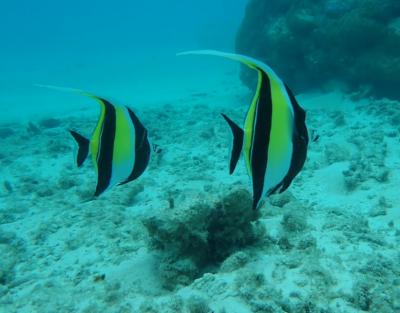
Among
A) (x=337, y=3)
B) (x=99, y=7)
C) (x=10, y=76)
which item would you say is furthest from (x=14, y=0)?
(x=337, y=3)

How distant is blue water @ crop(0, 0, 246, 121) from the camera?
107 feet

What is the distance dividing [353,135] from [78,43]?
75.0 meters

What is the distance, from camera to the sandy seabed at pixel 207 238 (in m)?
3.04

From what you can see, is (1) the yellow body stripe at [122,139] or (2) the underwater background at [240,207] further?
(2) the underwater background at [240,207]

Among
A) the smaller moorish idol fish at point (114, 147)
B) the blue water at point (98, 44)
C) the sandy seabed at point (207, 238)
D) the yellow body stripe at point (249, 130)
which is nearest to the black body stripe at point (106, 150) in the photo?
the smaller moorish idol fish at point (114, 147)

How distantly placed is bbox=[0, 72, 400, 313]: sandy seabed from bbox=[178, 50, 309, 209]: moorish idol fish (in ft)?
0.64

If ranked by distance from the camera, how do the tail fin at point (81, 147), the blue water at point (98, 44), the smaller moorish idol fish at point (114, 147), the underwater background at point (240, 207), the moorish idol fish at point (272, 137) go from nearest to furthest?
the moorish idol fish at point (272, 137), the smaller moorish idol fish at point (114, 147), the tail fin at point (81, 147), the underwater background at point (240, 207), the blue water at point (98, 44)

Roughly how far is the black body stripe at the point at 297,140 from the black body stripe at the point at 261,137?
8 cm

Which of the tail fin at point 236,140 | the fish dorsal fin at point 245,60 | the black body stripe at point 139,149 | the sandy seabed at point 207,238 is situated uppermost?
the fish dorsal fin at point 245,60

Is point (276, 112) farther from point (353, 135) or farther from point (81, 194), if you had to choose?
point (353, 135)

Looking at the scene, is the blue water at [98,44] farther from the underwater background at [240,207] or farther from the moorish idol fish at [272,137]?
the moorish idol fish at [272,137]

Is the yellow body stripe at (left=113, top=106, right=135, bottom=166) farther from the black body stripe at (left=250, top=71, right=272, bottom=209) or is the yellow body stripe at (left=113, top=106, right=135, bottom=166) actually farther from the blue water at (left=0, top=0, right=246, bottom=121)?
the blue water at (left=0, top=0, right=246, bottom=121)

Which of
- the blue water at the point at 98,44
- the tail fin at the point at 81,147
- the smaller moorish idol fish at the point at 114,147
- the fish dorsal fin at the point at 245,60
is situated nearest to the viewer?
the fish dorsal fin at the point at 245,60

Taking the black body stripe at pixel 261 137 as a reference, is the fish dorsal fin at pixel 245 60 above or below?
above
